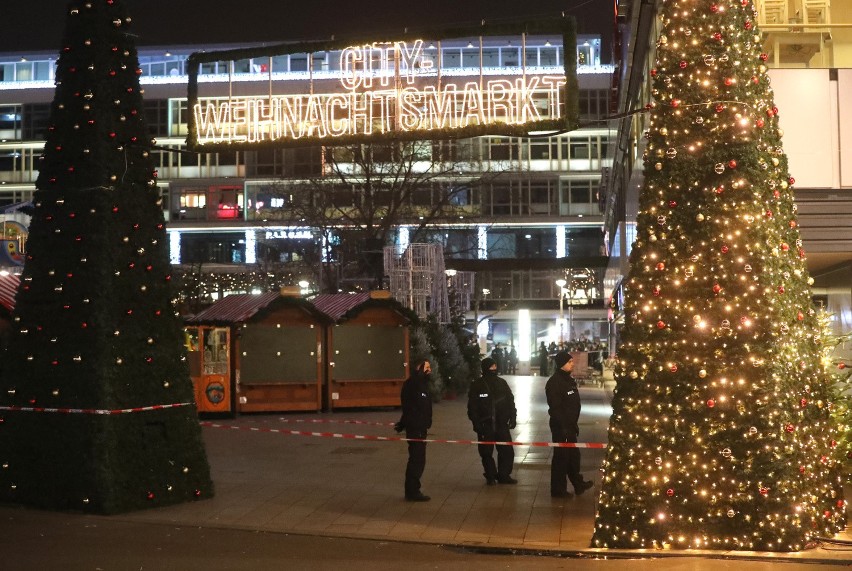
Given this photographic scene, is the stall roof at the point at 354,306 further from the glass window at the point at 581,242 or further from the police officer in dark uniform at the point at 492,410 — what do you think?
the glass window at the point at 581,242

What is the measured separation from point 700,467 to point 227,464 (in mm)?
8550

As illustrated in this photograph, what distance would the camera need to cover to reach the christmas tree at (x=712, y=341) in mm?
9172

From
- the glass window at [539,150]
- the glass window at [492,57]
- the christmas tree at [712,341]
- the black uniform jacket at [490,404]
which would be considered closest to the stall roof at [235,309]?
the black uniform jacket at [490,404]

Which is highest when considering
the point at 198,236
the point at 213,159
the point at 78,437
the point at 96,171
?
the point at 213,159

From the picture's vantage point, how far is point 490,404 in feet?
45.0

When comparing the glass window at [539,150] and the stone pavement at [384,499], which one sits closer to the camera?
the stone pavement at [384,499]

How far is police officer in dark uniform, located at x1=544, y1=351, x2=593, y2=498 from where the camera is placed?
41.5ft

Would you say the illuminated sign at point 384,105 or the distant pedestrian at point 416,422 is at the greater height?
the illuminated sign at point 384,105

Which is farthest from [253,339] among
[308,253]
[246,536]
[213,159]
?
[213,159]

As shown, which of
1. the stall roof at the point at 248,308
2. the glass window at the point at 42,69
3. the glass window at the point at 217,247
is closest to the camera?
the stall roof at the point at 248,308

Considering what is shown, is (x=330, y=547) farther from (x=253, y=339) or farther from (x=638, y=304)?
(x=253, y=339)

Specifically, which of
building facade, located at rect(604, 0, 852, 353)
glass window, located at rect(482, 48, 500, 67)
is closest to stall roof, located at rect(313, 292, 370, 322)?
building facade, located at rect(604, 0, 852, 353)

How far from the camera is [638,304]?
9.59 m

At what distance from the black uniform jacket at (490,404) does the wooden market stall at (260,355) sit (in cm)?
1107
